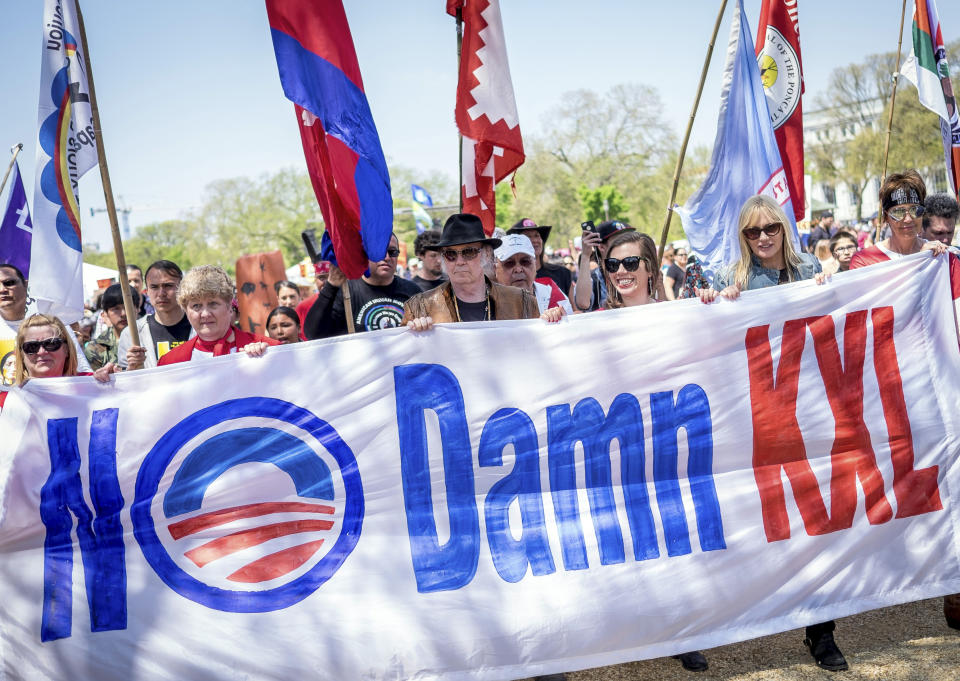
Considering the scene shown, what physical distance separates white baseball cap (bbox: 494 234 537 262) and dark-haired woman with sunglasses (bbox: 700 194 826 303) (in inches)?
54.0

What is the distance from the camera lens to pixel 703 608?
3623 millimetres

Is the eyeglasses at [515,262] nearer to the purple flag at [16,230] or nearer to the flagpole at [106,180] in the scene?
the flagpole at [106,180]

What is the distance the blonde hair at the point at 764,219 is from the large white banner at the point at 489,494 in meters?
0.18

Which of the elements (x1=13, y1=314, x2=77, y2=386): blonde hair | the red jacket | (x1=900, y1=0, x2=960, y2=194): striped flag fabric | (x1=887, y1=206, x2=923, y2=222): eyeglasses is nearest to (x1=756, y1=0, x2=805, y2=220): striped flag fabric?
(x1=900, y1=0, x2=960, y2=194): striped flag fabric

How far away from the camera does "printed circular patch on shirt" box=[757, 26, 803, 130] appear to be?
6867 mm

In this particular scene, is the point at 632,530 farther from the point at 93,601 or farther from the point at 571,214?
the point at 571,214

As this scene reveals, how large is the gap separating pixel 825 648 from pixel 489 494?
1511 mm

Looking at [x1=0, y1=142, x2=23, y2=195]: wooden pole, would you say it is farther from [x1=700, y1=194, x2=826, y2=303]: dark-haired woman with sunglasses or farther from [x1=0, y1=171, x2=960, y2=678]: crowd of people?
[x1=700, y1=194, x2=826, y2=303]: dark-haired woman with sunglasses

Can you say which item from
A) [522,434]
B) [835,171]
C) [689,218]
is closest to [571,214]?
[835,171]

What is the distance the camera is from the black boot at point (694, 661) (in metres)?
3.66

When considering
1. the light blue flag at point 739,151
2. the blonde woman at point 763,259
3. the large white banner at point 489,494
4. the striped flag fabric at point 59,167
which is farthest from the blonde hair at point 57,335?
the light blue flag at point 739,151

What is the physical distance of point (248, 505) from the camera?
11.8ft

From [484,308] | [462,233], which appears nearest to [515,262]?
[484,308]

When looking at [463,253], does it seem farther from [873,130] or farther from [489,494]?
[873,130]
